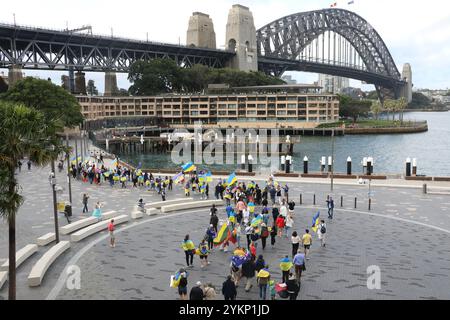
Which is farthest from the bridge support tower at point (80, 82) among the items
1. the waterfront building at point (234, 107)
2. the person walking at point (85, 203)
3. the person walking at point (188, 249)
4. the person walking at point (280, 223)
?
the person walking at point (188, 249)

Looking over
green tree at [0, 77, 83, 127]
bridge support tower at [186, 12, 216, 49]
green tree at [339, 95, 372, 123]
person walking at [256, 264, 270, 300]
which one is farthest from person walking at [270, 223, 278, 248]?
bridge support tower at [186, 12, 216, 49]

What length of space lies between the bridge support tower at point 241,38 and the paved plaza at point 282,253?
530 ft

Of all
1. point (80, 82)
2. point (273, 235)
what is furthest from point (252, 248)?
point (80, 82)

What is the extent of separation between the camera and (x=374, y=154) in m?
89.2

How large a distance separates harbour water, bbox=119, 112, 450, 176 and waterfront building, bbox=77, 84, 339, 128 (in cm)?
1244

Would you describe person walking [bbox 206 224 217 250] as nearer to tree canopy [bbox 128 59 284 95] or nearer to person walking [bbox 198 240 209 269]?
person walking [bbox 198 240 209 269]

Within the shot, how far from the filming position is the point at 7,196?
45.6 ft

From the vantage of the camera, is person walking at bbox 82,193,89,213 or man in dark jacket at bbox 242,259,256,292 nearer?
man in dark jacket at bbox 242,259,256,292

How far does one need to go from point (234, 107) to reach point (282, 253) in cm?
12047

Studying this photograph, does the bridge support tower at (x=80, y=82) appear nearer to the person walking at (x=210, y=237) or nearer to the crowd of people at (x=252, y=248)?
the crowd of people at (x=252, y=248)

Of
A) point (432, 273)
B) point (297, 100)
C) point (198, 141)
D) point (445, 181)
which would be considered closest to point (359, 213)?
point (432, 273)

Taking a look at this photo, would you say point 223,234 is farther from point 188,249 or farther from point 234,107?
point 234,107

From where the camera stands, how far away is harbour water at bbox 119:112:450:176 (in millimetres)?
72562
